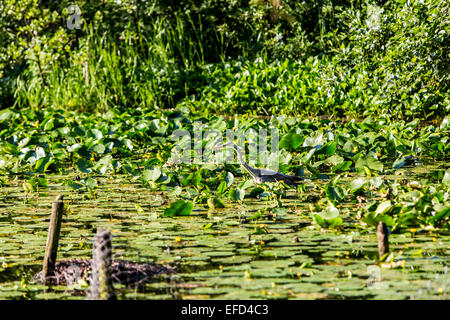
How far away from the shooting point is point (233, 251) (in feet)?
12.3

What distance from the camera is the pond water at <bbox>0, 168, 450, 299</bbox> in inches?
122

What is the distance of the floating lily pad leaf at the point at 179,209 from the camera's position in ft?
15.0

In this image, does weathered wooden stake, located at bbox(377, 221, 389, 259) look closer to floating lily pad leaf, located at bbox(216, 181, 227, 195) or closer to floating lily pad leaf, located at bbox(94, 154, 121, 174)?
floating lily pad leaf, located at bbox(216, 181, 227, 195)

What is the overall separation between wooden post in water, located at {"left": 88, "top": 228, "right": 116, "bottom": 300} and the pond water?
105mm

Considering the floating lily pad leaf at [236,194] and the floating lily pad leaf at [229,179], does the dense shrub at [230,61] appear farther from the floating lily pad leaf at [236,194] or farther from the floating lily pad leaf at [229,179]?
the floating lily pad leaf at [236,194]

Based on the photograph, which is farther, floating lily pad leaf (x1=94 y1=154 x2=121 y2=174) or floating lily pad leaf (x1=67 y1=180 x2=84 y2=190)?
floating lily pad leaf (x1=94 y1=154 x2=121 y2=174)

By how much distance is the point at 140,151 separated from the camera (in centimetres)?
784

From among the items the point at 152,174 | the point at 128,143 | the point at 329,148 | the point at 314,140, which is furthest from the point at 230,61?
the point at 152,174

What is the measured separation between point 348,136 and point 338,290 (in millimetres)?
3816

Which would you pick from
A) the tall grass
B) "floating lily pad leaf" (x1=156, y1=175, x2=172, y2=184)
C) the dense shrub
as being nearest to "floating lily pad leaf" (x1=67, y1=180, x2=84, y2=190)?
"floating lily pad leaf" (x1=156, y1=175, x2=172, y2=184)

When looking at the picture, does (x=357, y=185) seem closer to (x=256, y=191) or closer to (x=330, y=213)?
(x=256, y=191)

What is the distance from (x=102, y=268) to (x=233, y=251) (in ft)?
2.92
